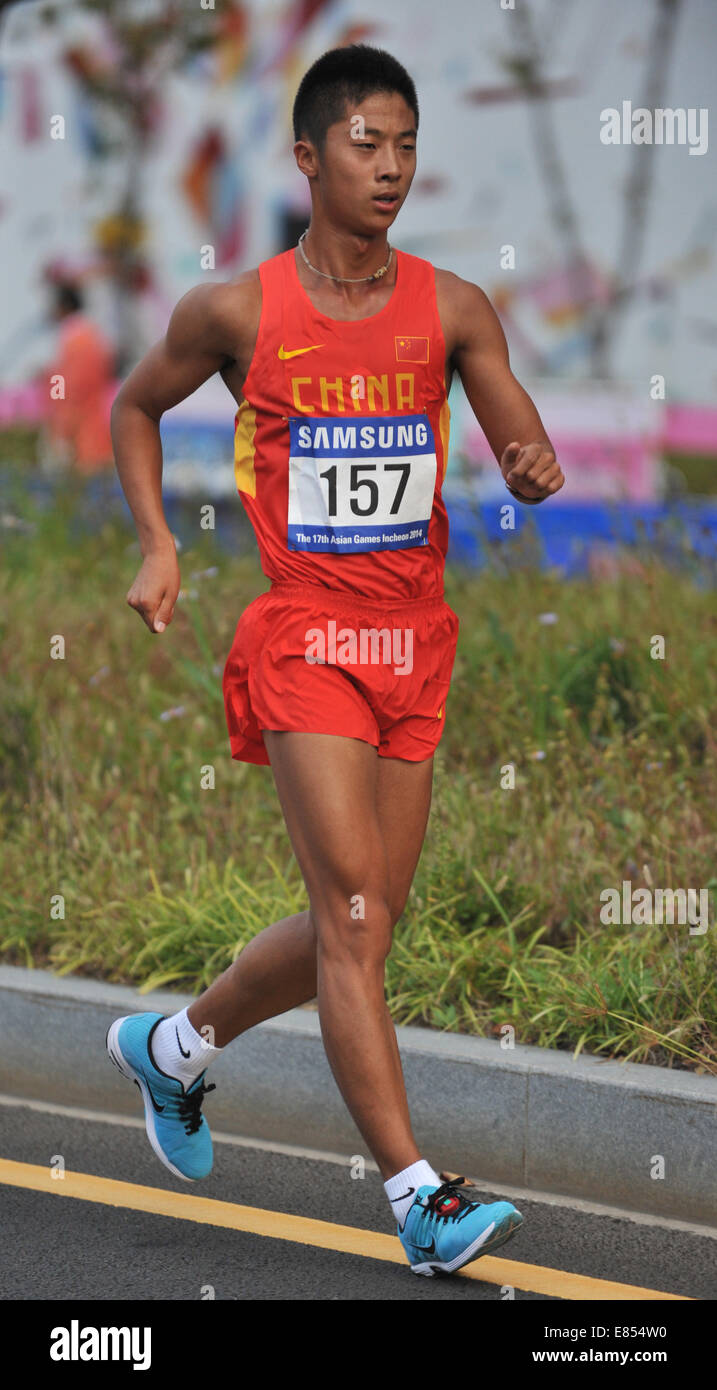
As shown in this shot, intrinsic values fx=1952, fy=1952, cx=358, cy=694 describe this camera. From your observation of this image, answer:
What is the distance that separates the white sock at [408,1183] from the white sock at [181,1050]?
23.7 inches

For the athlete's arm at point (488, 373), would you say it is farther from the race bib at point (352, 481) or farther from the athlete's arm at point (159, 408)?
the athlete's arm at point (159, 408)

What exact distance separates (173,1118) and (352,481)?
1.35 m

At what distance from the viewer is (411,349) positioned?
3.58 m

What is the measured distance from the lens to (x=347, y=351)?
11.7 ft

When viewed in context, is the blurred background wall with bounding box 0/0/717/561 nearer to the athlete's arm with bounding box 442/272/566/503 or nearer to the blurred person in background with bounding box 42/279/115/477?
the blurred person in background with bounding box 42/279/115/477

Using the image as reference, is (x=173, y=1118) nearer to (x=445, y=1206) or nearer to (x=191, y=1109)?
(x=191, y=1109)

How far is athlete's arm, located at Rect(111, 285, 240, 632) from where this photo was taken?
3.63 m

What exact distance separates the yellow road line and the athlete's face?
1935 millimetres

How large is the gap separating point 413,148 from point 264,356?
0.47m

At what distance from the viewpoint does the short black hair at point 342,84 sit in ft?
11.5

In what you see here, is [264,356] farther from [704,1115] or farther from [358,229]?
[704,1115]
